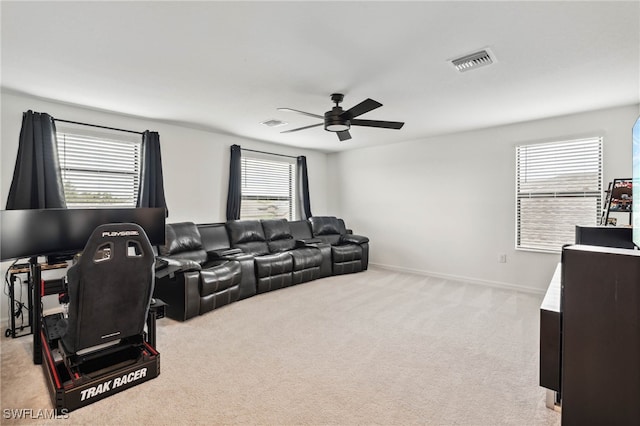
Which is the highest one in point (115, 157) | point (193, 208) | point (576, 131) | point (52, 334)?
point (576, 131)

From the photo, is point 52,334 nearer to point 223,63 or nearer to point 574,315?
point 223,63

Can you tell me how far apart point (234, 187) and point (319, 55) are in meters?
3.30

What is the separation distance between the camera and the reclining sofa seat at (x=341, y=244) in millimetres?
5461

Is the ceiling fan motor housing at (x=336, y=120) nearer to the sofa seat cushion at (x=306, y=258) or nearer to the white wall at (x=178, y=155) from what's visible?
the sofa seat cushion at (x=306, y=258)

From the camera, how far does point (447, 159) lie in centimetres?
538

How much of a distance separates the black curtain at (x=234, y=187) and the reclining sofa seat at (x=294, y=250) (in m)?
0.52

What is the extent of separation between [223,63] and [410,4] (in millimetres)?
1577

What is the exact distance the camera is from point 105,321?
6.59 ft

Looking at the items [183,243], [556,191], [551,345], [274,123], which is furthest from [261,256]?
[556,191]

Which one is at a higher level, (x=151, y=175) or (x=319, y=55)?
(x=319, y=55)

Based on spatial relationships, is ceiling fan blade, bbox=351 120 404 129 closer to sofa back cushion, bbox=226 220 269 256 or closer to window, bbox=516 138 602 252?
window, bbox=516 138 602 252

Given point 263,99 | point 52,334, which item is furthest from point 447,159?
point 52,334

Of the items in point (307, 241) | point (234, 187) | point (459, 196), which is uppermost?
point (234, 187)

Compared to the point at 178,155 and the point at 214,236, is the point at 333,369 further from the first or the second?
the point at 178,155
